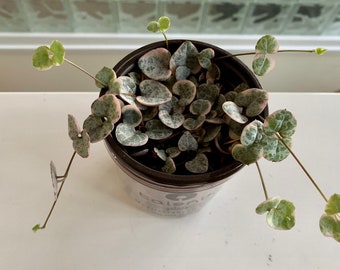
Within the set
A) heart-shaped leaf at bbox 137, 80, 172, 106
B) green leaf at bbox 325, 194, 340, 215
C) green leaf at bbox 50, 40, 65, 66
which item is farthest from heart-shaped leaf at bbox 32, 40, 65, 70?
green leaf at bbox 325, 194, 340, 215

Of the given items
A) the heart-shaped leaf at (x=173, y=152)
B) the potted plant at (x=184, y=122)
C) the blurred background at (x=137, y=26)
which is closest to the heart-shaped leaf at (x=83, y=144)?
the potted plant at (x=184, y=122)

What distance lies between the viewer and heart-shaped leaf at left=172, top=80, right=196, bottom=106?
0.50 meters

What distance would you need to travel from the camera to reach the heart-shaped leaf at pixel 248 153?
0.43 m

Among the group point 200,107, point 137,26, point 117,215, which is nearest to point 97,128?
point 200,107

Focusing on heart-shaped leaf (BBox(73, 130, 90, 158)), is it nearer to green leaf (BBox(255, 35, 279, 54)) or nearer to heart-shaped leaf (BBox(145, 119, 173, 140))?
heart-shaped leaf (BBox(145, 119, 173, 140))

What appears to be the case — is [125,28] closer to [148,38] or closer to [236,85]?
[148,38]

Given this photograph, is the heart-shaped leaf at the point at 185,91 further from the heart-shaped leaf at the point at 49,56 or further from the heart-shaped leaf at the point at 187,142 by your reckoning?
the heart-shaped leaf at the point at 49,56

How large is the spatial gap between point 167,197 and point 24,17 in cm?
41

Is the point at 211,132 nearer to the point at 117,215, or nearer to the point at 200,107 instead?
the point at 200,107

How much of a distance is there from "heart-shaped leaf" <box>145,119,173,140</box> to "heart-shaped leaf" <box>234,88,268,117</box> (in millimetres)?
95

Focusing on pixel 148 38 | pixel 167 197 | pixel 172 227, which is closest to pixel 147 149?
pixel 167 197

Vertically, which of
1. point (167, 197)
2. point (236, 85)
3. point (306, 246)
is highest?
point (236, 85)

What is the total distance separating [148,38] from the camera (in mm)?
737

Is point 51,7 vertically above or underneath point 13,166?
above
